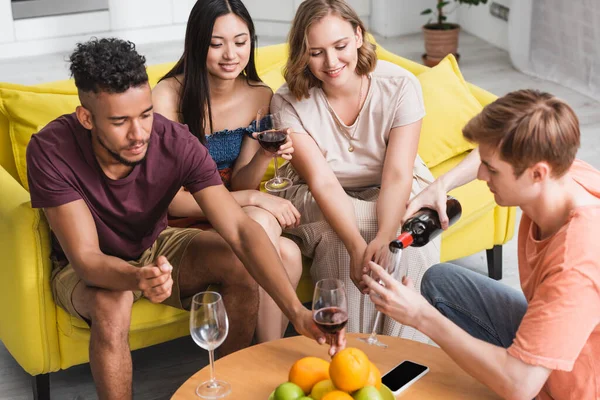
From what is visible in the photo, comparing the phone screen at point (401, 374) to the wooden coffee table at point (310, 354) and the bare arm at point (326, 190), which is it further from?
the bare arm at point (326, 190)

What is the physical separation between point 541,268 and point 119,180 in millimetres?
1133

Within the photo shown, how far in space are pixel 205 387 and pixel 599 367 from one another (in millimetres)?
813

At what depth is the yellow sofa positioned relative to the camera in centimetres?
244

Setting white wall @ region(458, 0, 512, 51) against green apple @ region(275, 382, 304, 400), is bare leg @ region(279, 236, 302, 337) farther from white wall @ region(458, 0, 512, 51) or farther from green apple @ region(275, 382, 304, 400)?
white wall @ region(458, 0, 512, 51)

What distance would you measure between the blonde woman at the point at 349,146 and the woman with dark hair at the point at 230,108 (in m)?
0.10

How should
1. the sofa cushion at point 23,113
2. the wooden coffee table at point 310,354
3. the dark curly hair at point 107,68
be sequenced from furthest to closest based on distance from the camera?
the sofa cushion at point 23,113 → the dark curly hair at point 107,68 → the wooden coffee table at point 310,354

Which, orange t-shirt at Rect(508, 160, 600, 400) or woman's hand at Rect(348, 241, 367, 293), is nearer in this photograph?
orange t-shirt at Rect(508, 160, 600, 400)

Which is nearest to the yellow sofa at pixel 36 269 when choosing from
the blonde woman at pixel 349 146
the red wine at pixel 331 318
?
the blonde woman at pixel 349 146

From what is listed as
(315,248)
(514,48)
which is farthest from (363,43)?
(514,48)

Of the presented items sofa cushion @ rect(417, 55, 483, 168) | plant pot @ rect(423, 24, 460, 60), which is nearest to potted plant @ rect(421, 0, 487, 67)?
plant pot @ rect(423, 24, 460, 60)

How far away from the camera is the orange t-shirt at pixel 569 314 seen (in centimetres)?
164

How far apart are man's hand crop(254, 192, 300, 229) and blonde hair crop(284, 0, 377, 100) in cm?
34

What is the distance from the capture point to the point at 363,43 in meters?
2.74

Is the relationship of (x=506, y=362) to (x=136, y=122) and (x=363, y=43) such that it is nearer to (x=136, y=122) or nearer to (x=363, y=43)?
(x=136, y=122)
